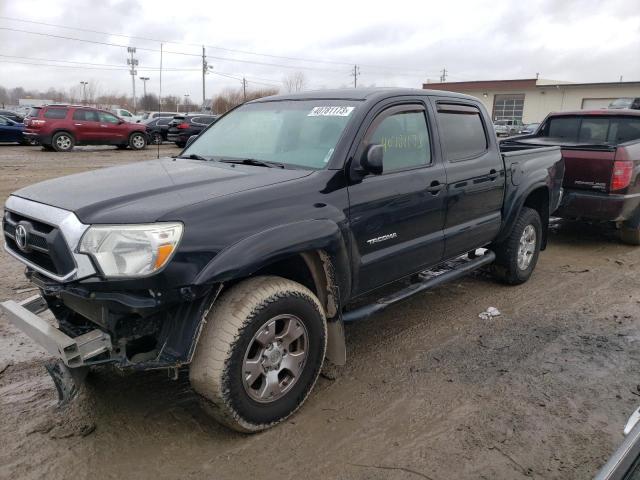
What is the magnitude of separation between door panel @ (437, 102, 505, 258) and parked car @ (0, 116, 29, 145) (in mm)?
21394

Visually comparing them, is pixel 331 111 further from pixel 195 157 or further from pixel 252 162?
pixel 195 157

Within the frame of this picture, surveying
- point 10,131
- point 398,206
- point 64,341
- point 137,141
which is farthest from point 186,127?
point 64,341

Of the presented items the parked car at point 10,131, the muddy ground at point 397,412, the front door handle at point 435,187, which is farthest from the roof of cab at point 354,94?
the parked car at point 10,131

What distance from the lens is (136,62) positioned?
65.4 metres

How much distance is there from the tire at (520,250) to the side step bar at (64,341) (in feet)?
12.9

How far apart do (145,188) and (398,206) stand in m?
1.67

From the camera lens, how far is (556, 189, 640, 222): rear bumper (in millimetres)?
6500

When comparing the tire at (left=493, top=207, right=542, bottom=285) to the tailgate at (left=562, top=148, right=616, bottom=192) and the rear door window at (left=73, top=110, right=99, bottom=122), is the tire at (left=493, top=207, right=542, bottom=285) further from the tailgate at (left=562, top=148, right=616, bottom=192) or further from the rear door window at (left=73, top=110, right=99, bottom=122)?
the rear door window at (left=73, top=110, right=99, bottom=122)

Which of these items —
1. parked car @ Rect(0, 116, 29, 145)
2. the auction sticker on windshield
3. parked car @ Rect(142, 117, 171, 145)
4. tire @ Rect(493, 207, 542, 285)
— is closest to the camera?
the auction sticker on windshield

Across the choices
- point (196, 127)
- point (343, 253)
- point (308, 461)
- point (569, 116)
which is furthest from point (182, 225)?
point (196, 127)

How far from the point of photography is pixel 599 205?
657 cm

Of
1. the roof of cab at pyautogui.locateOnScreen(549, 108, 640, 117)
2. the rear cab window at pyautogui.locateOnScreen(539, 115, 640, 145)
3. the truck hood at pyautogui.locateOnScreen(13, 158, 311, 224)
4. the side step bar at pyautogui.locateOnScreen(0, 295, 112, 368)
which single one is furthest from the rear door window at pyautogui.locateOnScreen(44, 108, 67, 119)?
the side step bar at pyautogui.locateOnScreen(0, 295, 112, 368)

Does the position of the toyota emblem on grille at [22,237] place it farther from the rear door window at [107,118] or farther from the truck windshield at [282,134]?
the rear door window at [107,118]

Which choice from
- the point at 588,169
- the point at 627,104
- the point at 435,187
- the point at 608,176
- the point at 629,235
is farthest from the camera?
the point at 627,104
